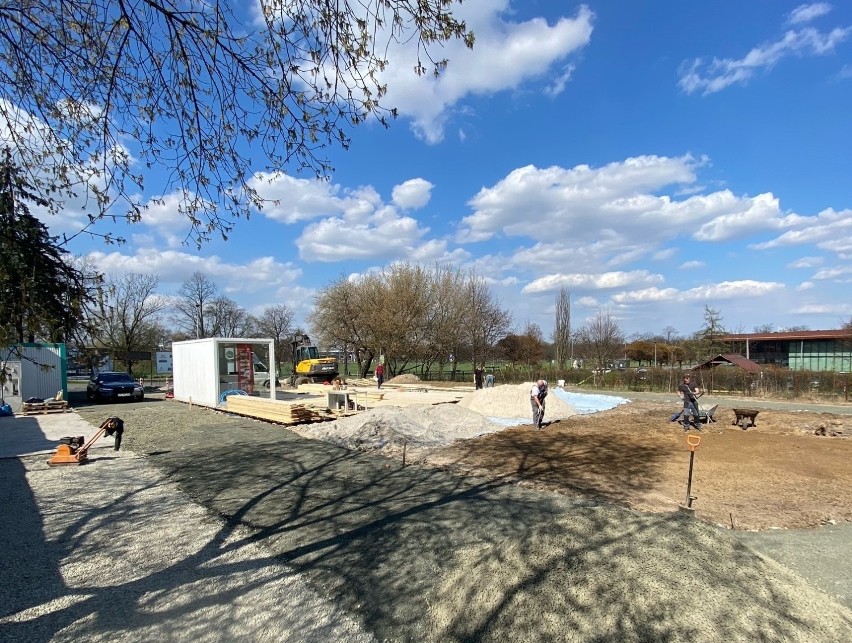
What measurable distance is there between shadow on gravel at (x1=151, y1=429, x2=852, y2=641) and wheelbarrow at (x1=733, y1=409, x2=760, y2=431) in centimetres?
1162

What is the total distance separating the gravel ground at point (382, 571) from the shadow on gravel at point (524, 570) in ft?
0.06

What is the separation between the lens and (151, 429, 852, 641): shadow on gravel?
3861 mm

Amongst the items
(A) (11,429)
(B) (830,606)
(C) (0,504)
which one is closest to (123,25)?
(C) (0,504)

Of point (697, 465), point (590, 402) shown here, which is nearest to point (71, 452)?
point (697, 465)

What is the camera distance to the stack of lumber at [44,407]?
1973cm

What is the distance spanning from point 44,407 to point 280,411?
11.1 meters

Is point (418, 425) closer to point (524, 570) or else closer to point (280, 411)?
point (280, 411)

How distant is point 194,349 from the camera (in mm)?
22172

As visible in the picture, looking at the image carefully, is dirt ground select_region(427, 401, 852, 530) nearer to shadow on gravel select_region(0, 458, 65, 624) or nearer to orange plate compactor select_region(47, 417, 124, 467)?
shadow on gravel select_region(0, 458, 65, 624)

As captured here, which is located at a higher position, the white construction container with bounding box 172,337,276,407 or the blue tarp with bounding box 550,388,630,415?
the white construction container with bounding box 172,337,276,407

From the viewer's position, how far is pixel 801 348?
43531mm

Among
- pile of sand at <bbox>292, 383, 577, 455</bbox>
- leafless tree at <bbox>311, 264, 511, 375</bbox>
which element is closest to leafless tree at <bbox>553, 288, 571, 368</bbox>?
leafless tree at <bbox>311, 264, 511, 375</bbox>

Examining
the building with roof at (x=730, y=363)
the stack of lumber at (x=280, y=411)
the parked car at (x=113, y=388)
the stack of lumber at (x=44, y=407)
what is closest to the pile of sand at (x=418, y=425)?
the stack of lumber at (x=280, y=411)

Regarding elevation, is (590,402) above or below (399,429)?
below
